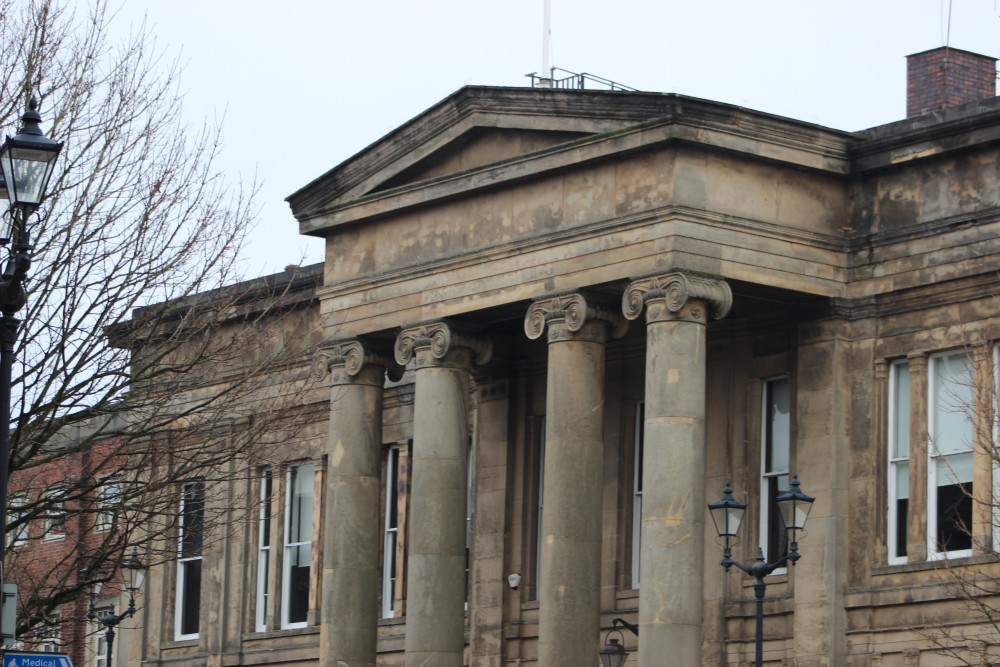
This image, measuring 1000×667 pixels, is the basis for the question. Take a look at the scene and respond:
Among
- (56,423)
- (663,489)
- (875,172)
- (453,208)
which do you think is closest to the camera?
(56,423)

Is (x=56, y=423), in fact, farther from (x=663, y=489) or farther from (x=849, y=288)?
(x=849, y=288)

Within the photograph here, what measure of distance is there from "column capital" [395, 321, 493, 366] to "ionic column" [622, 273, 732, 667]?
3973 mm

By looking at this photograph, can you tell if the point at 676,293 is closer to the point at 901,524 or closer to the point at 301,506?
the point at 901,524

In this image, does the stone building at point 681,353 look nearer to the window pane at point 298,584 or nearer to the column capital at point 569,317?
the column capital at point 569,317

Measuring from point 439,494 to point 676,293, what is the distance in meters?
5.57

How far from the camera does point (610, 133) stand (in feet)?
92.1

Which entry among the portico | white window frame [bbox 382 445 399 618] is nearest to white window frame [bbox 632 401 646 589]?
Answer: the portico

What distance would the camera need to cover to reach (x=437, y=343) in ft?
101

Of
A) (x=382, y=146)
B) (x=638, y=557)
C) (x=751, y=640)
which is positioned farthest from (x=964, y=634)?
(x=382, y=146)

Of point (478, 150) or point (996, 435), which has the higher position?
point (478, 150)

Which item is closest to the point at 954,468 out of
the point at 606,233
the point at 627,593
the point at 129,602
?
the point at 606,233

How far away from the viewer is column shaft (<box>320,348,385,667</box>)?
31.5 meters

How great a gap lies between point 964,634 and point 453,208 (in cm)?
1006

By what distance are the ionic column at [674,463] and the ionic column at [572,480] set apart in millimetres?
1251
